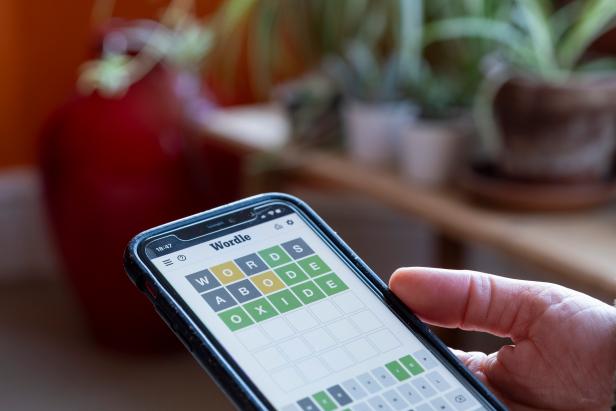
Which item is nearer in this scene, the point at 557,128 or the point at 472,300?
the point at 472,300

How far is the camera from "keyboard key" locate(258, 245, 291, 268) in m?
0.63

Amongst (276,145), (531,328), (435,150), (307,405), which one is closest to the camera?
(307,405)

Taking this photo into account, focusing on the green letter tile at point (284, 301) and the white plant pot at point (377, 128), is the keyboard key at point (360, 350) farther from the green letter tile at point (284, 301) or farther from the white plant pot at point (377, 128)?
the white plant pot at point (377, 128)

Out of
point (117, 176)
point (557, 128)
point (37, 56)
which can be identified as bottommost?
point (117, 176)

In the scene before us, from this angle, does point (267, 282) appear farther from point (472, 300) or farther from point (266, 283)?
point (472, 300)

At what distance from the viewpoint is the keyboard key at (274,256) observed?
2.08 feet

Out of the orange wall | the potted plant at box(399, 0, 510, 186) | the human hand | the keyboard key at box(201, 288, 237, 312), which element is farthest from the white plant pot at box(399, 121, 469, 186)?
the orange wall

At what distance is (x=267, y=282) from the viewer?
622mm

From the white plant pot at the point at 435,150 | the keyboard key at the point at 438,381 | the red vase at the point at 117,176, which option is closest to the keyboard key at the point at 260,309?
the keyboard key at the point at 438,381

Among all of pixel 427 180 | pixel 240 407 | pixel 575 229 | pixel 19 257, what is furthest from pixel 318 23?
pixel 240 407

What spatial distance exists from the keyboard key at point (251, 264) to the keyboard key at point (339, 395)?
0.31 feet

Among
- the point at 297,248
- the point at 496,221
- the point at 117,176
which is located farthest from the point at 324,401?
the point at 117,176

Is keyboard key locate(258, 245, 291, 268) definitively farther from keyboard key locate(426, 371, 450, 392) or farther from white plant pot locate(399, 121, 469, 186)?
white plant pot locate(399, 121, 469, 186)

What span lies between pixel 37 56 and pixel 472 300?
1364 millimetres
